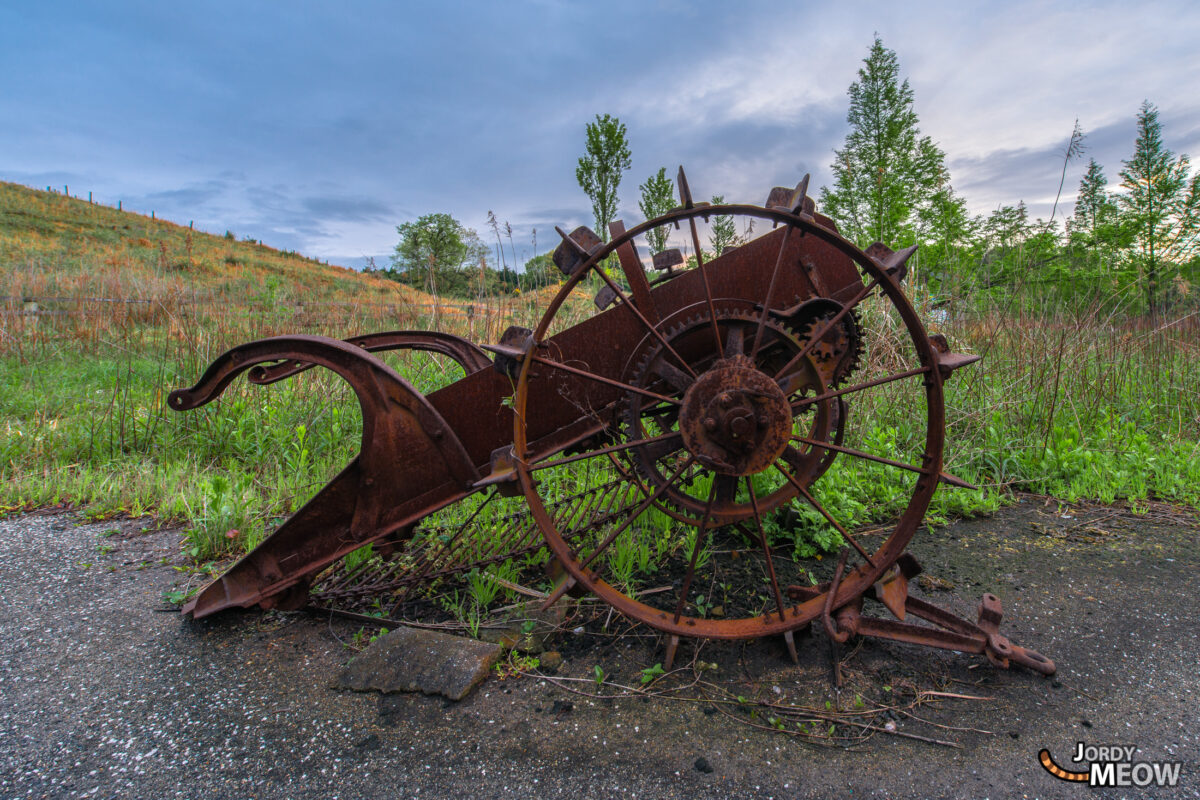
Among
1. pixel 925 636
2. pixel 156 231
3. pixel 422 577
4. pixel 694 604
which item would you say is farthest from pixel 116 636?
pixel 156 231

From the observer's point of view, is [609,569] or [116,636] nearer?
[116,636]

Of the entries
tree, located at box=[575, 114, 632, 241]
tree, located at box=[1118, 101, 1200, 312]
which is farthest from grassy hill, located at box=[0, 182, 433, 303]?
tree, located at box=[1118, 101, 1200, 312]

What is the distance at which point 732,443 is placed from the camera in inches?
70.3

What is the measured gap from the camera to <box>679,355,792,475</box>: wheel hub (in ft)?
5.72

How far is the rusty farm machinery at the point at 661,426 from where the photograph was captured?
1809 mm

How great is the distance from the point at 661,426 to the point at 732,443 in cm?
65

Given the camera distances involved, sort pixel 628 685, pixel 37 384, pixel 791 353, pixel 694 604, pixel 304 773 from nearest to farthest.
→ pixel 304 773 → pixel 628 685 → pixel 791 353 → pixel 694 604 → pixel 37 384

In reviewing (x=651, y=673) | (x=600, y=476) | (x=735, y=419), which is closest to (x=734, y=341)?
(x=735, y=419)

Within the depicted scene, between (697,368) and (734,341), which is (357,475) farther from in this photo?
(734,341)

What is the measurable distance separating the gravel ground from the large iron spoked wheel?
13.1 inches

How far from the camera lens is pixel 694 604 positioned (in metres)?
2.39

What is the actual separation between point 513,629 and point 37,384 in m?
6.80

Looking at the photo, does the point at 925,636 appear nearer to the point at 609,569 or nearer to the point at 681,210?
the point at 609,569

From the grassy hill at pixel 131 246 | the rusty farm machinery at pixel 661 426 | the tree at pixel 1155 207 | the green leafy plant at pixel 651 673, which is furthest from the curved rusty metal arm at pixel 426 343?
the grassy hill at pixel 131 246
